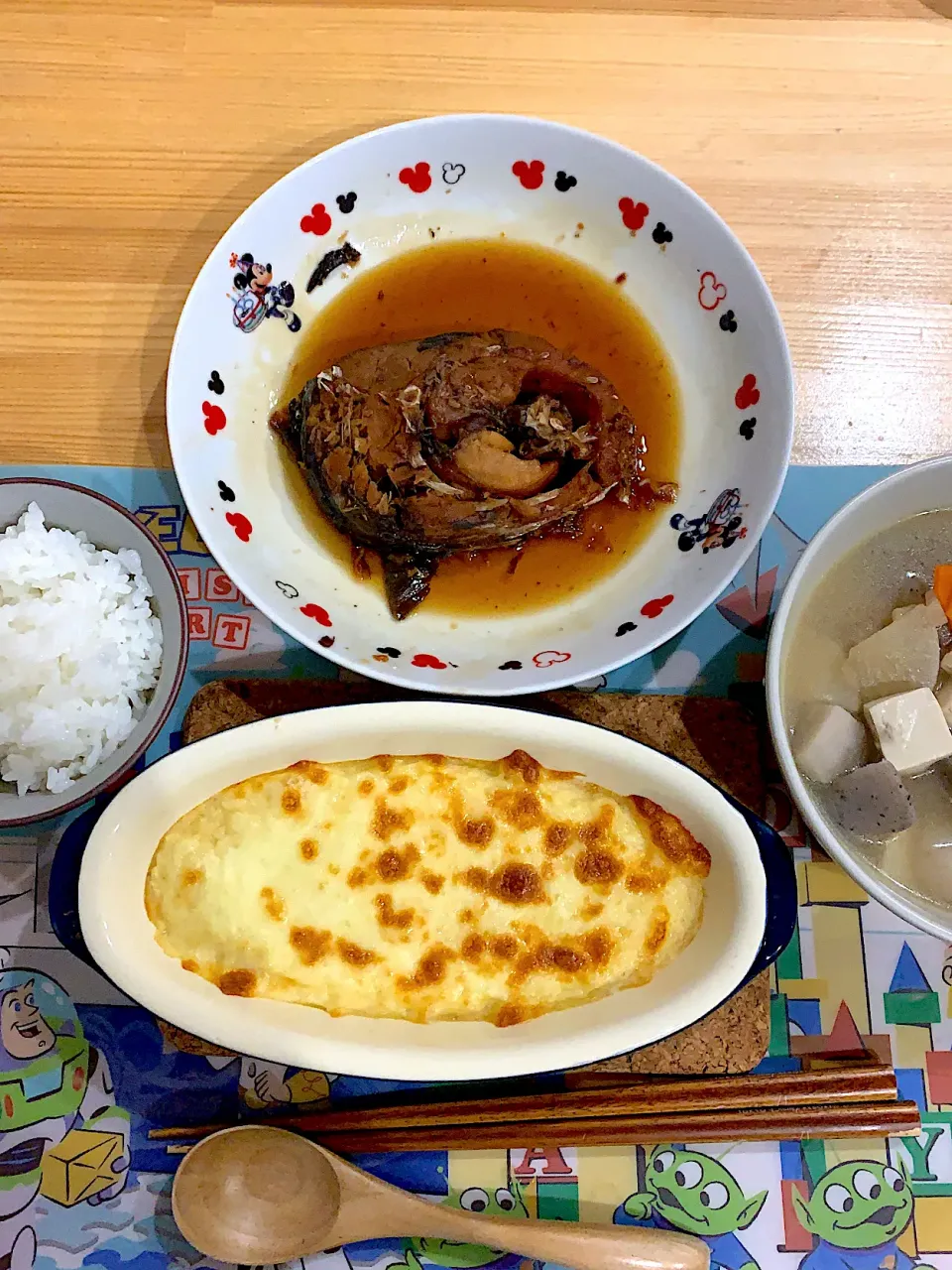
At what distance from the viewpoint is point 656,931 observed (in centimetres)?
158

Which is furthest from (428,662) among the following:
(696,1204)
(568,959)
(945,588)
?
(696,1204)

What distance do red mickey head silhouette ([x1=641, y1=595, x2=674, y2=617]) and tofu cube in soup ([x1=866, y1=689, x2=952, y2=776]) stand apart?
16.7 inches

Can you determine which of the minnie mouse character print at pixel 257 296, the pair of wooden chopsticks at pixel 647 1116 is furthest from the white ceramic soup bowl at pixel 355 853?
the minnie mouse character print at pixel 257 296

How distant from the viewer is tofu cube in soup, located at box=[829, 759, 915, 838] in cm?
146

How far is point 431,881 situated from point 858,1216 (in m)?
1.11

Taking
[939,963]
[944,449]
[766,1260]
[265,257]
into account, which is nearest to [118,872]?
[265,257]

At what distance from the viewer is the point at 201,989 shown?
60.8 inches

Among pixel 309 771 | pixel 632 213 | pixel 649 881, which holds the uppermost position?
pixel 632 213

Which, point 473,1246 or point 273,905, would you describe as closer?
point 273,905

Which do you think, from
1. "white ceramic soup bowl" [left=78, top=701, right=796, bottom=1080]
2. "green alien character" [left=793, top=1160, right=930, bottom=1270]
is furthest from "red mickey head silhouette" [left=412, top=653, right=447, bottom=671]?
"green alien character" [left=793, top=1160, right=930, bottom=1270]

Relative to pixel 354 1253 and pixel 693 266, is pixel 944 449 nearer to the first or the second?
pixel 693 266

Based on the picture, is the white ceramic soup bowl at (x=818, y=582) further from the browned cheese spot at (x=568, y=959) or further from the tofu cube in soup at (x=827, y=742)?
the browned cheese spot at (x=568, y=959)

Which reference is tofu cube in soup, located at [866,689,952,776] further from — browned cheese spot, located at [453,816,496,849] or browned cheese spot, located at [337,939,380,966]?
browned cheese spot, located at [337,939,380,966]

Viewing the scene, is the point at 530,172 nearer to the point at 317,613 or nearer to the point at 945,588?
the point at 317,613
